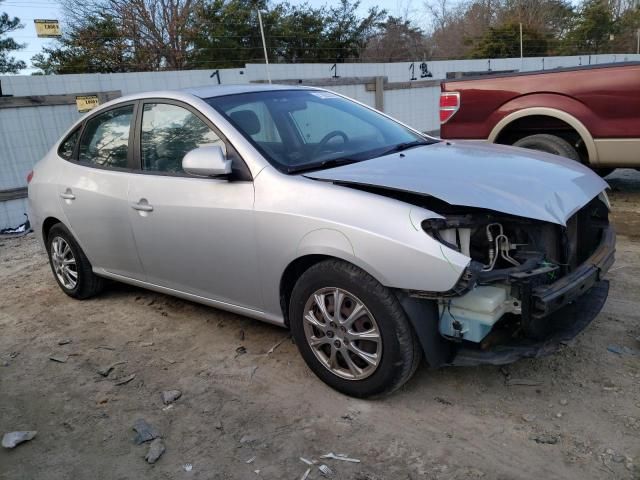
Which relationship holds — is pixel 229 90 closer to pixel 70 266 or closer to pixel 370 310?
pixel 370 310

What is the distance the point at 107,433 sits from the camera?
312cm

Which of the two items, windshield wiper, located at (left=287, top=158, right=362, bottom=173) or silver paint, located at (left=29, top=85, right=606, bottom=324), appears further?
windshield wiper, located at (left=287, top=158, right=362, bottom=173)

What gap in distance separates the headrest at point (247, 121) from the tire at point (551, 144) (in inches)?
152

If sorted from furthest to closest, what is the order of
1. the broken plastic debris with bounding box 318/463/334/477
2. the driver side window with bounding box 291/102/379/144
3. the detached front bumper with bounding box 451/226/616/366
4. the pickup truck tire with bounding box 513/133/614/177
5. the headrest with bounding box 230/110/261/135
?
1. the pickup truck tire with bounding box 513/133/614/177
2. the driver side window with bounding box 291/102/379/144
3. the headrest with bounding box 230/110/261/135
4. the detached front bumper with bounding box 451/226/616/366
5. the broken plastic debris with bounding box 318/463/334/477

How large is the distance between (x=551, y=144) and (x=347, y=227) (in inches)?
173

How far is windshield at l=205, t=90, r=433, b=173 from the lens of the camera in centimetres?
357

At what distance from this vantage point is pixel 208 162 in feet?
11.0

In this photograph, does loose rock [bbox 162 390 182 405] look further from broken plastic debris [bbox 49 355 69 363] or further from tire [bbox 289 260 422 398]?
broken plastic debris [bbox 49 355 69 363]

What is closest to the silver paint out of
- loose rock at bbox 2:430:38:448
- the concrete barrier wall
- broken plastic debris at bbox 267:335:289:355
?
broken plastic debris at bbox 267:335:289:355

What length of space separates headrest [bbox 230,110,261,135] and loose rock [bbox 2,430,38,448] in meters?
2.13

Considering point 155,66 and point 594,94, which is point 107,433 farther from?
point 155,66

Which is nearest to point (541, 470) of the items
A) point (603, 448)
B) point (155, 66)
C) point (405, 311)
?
point (603, 448)

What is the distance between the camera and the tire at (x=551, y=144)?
6.28 m

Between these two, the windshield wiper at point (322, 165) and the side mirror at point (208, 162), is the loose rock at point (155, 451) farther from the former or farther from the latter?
the windshield wiper at point (322, 165)
